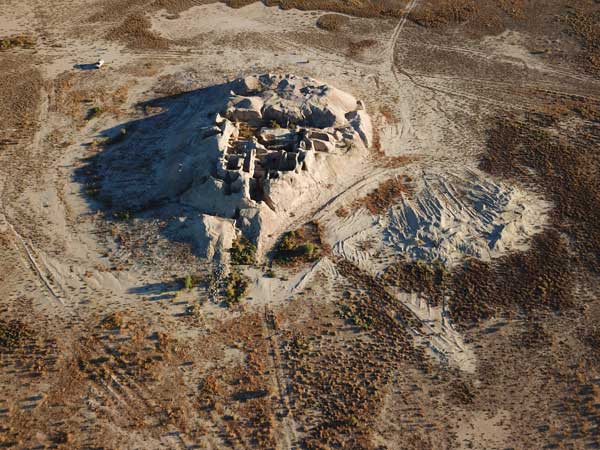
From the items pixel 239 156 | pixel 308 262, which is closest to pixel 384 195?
pixel 308 262

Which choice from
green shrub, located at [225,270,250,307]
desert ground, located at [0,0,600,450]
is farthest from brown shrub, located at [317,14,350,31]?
green shrub, located at [225,270,250,307]

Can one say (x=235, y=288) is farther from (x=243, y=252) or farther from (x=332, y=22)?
(x=332, y=22)

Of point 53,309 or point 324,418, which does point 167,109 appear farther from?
point 324,418

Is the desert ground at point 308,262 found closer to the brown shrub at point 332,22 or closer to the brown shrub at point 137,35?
the brown shrub at point 137,35

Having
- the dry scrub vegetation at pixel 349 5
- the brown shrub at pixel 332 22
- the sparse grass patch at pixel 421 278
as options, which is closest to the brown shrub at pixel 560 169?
the sparse grass patch at pixel 421 278

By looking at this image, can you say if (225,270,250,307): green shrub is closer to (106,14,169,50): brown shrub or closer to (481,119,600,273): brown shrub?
(481,119,600,273): brown shrub
